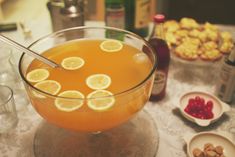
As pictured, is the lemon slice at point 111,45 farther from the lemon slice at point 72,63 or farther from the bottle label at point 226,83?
the bottle label at point 226,83

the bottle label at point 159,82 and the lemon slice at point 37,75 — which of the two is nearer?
the lemon slice at point 37,75

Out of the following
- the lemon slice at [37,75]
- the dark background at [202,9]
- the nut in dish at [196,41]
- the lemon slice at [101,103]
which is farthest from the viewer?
the dark background at [202,9]

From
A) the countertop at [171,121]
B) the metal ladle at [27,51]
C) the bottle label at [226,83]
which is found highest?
the metal ladle at [27,51]

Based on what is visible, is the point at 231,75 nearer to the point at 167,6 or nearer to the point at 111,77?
the point at 111,77

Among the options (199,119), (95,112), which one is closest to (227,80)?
(199,119)

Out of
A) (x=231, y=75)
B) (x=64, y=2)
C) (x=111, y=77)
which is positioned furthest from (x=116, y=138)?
(x=64, y=2)

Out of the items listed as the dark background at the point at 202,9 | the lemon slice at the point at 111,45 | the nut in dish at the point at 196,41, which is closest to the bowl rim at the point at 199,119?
the nut in dish at the point at 196,41

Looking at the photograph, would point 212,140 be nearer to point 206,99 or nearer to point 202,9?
point 206,99

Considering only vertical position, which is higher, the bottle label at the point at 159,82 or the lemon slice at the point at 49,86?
the lemon slice at the point at 49,86
